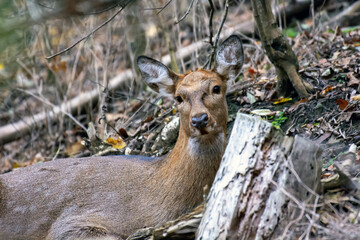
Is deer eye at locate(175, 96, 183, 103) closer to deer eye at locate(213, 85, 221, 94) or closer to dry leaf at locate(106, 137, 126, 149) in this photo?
deer eye at locate(213, 85, 221, 94)

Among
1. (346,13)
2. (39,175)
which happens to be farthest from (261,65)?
(39,175)

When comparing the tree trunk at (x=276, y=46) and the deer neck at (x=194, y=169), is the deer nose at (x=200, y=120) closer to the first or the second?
the deer neck at (x=194, y=169)

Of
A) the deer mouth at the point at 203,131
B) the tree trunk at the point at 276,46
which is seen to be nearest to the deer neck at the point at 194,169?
the deer mouth at the point at 203,131

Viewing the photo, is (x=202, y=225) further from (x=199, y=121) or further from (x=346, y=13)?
(x=346, y=13)

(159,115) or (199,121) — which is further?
(159,115)

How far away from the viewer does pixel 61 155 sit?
405 inches

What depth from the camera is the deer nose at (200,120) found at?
569 centimetres

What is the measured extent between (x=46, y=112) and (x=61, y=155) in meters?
1.18

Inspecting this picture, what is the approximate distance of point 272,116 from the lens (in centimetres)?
773

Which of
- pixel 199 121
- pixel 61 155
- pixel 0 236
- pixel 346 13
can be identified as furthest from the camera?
pixel 346 13

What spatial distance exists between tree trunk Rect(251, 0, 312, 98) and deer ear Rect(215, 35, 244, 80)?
1042 mm

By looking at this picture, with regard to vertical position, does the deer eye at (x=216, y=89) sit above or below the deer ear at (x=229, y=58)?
below

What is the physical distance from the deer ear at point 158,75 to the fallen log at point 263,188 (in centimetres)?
203

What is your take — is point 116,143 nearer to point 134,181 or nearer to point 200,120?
point 134,181
